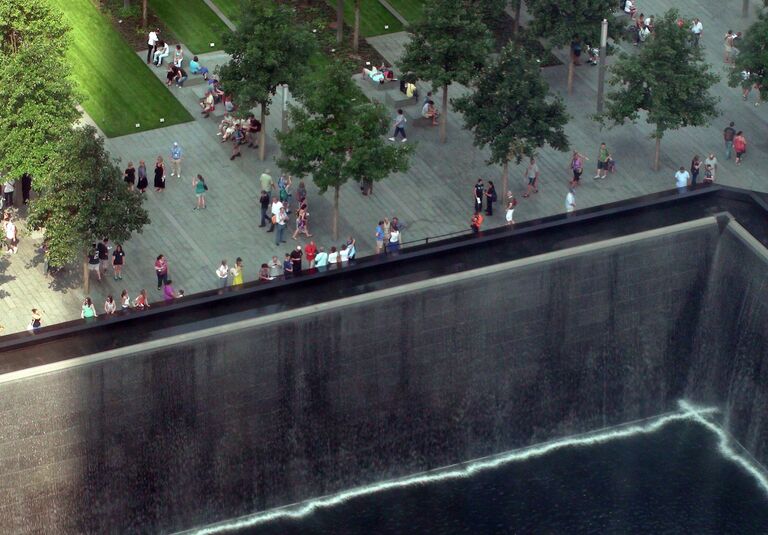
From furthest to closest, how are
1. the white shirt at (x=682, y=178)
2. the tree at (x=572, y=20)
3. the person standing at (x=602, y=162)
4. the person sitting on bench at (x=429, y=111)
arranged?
1. the tree at (x=572, y=20)
2. the person sitting on bench at (x=429, y=111)
3. the person standing at (x=602, y=162)
4. the white shirt at (x=682, y=178)

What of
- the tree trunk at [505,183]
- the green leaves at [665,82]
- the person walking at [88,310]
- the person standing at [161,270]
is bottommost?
the person walking at [88,310]

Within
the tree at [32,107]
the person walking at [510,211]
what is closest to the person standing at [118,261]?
the tree at [32,107]

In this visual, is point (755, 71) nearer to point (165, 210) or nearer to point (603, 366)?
point (603, 366)

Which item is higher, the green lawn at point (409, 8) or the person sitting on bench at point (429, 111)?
the green lawn at point (409, 8)

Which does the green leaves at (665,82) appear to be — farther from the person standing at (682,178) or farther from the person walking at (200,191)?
the person walking at (200,191)

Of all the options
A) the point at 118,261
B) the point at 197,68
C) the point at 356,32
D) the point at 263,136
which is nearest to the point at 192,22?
the point at 197,68

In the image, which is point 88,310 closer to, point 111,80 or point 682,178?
point 111,80
